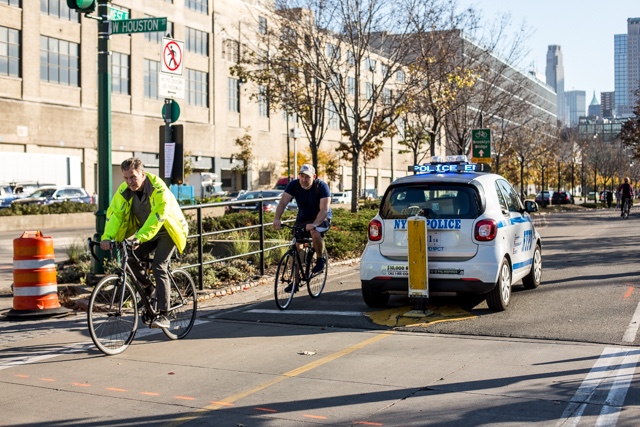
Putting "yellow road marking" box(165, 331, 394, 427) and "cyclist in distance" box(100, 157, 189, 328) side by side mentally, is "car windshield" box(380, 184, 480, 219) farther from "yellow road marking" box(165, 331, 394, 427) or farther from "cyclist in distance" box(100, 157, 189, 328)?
"cyclist in distance" box(100, 157, 189, 328)

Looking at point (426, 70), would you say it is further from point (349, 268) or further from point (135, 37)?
point (135, 37)

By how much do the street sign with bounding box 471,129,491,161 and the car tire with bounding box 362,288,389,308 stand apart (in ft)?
58.7

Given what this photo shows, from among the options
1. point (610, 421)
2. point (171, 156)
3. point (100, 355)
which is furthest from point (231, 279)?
point (610, 421)

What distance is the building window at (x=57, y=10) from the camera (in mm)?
51656

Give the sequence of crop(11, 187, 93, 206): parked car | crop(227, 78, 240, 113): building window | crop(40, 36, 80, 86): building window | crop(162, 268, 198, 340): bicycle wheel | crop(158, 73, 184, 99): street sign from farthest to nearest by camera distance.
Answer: crop(227, 78, 240, 113): building window < crop(40, 36, 80, 86): building window < crop(11, 187, 93, 206): parked car < crop(158, 73, 184, 99): street sign < crop(162, 268, 198, 340): bicycle wheel

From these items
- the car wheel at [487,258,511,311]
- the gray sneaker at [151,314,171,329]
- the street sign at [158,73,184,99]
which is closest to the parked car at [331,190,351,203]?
the street sign at [158,73,184,99]

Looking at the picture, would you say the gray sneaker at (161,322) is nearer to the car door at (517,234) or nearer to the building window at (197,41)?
the car door at (517,234)

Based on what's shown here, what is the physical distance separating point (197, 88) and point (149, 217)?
188 feet

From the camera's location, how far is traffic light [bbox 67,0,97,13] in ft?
37.5

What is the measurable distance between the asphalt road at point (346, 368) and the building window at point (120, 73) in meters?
47.8

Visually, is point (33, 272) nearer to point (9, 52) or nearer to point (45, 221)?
point (45, 221)

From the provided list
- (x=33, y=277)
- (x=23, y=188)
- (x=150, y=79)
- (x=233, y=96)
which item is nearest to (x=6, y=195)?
(x=23, y=188)

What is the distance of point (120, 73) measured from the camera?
187ft

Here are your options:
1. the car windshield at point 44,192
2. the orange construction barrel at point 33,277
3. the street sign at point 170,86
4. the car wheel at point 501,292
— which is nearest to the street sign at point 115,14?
the street sign at point 170,86
